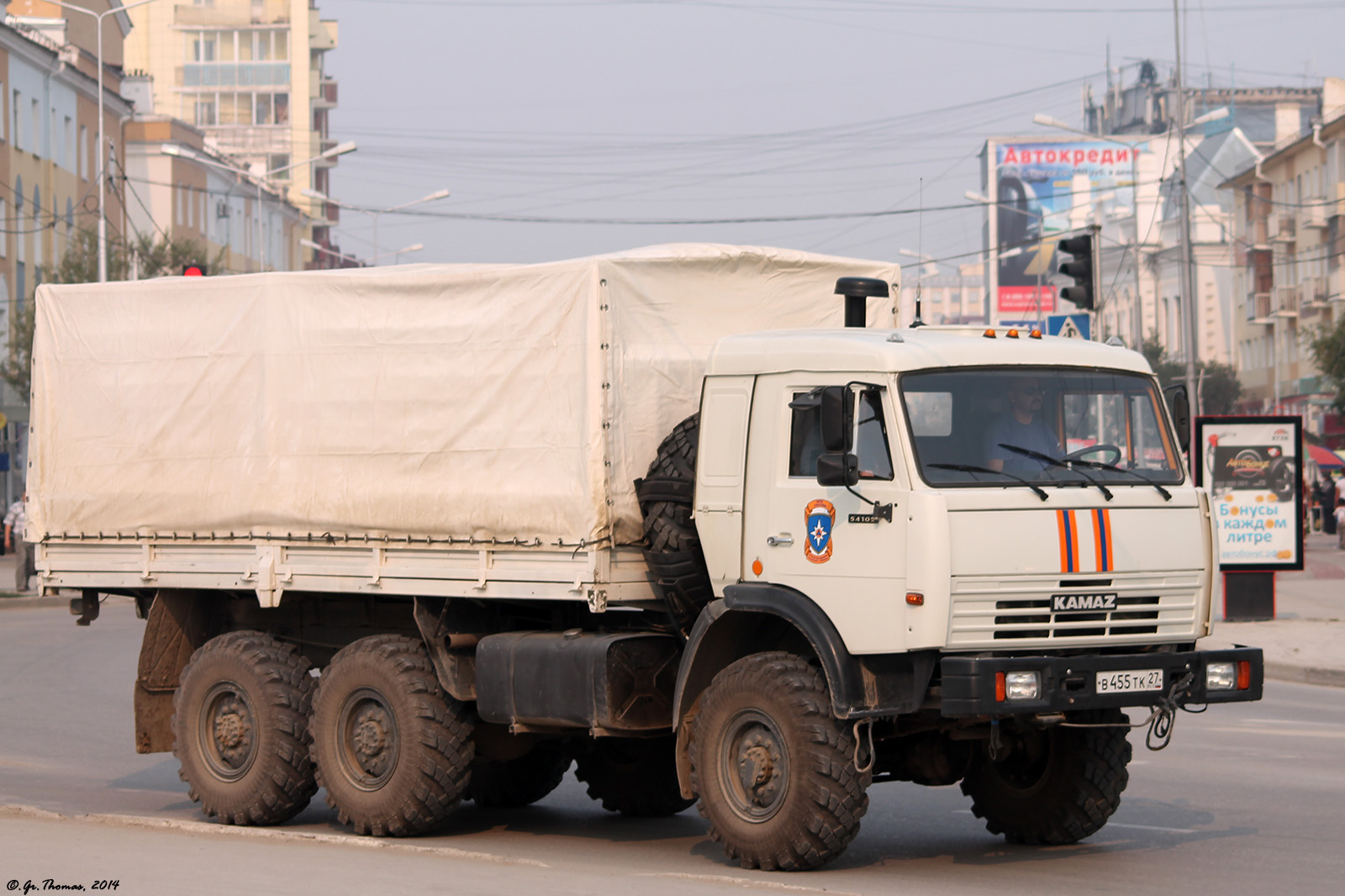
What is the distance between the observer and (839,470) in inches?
338

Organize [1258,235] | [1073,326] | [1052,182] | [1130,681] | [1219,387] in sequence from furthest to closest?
[1052,182]
[1219,387]
[1258,235]
[1073,326]
[1130,681]

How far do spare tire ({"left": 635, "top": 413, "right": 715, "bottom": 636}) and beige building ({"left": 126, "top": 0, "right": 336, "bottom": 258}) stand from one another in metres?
111

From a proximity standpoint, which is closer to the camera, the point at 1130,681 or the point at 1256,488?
the point at 1130,681

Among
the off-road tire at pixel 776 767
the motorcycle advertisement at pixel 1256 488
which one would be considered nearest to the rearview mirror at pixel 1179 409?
the off-road tire at pixel 776 767

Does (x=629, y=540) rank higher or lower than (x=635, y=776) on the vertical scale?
higher

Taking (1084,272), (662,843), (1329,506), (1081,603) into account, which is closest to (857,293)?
(1081,603)

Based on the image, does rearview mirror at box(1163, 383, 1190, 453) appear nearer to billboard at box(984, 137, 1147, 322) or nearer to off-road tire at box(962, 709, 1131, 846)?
off-road tire at box(962, 709, 1131, 846)

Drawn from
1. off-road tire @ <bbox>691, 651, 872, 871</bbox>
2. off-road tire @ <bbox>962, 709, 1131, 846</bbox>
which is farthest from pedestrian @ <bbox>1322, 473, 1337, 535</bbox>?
off-road tire @ <bbox>691, 651, 872, 871</bbox>

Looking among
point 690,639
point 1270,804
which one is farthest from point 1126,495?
point 1270,804

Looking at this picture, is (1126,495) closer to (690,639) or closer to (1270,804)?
(690,639)

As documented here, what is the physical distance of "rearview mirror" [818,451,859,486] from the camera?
857 centimetres

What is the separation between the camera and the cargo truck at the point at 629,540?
338 inches

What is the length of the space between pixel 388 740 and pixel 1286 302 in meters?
73.9

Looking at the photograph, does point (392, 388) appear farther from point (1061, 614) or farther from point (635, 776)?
point (1061, 614)
